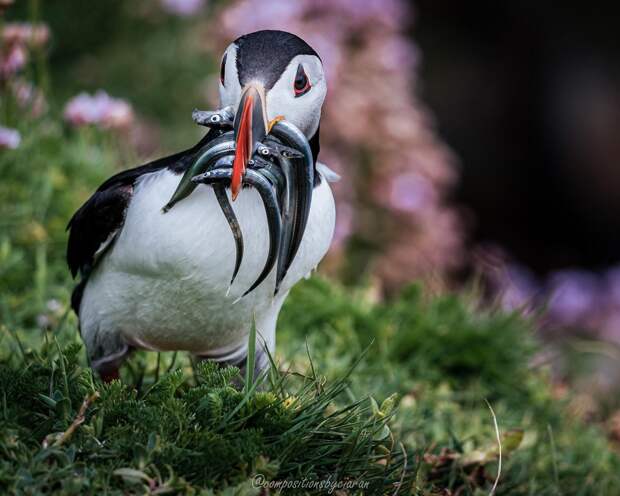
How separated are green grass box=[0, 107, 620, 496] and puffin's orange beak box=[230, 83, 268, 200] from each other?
52cm

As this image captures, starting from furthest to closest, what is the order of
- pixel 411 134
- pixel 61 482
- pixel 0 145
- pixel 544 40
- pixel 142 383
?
1. pixel 544 40
2. pixel 411 134
3. pixel 0 145
4. pixel 142 383
5. pixel 61 482

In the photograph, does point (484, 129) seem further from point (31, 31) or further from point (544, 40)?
point (31, 31)

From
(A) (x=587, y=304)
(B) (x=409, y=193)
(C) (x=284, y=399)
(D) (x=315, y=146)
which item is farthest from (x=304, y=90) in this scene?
(A) (x=587, y=304)

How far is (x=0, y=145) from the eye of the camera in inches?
150

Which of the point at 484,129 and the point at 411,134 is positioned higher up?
the point at 411,134

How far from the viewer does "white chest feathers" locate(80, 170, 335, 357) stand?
2445 mm

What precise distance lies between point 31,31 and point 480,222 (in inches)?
233

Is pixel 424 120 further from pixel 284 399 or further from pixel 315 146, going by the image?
pixel 284 399

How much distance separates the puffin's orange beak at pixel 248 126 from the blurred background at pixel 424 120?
1.83 m

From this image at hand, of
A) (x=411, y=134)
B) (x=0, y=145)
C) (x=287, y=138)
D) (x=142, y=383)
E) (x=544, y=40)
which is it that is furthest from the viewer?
(x=544, y=40)

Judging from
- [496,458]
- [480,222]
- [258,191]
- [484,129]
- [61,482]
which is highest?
[258,191]

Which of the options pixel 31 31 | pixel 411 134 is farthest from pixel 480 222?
pixel 31 31

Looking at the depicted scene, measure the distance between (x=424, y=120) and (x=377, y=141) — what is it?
132cm

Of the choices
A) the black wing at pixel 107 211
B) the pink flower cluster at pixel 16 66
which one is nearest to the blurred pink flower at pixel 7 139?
the pink flower cluster at pixel 16 66
